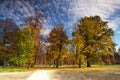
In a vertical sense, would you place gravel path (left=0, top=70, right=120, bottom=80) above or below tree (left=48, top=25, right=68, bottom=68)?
below

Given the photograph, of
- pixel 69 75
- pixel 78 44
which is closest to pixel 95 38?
pixel 78 44

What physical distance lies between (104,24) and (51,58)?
15.2 m

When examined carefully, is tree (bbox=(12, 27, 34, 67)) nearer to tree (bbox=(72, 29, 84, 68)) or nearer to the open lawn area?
tree (bbox=(72, 29, 84, 68))

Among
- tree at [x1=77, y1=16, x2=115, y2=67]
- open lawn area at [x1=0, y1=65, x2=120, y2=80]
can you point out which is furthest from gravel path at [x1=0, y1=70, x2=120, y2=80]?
tree at [x1=77, y1=16, x2=115, y2=67]

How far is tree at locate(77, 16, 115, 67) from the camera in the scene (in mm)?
57781

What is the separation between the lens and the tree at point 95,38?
5778cm

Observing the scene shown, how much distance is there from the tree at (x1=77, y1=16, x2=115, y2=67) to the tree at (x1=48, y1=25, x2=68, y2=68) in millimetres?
4126

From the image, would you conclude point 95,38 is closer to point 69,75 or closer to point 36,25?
point 36,25

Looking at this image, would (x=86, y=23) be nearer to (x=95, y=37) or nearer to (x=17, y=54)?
(x=95, y=37)

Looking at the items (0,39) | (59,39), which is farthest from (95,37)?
(0,39)

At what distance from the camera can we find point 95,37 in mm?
59500

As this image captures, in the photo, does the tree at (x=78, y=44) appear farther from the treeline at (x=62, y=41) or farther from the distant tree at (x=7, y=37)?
the distant tree at (x=7, y=37)

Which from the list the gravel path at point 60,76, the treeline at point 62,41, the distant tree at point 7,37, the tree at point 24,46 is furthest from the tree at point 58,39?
the gravel path at point 60,76

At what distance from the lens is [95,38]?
59.5m
